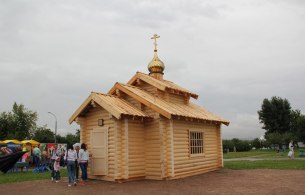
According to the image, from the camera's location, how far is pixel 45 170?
19.9 m

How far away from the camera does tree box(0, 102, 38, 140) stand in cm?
5103

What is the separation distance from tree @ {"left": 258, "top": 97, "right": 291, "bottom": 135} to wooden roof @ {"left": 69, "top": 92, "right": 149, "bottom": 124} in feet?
157

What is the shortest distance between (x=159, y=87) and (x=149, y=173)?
434 cm

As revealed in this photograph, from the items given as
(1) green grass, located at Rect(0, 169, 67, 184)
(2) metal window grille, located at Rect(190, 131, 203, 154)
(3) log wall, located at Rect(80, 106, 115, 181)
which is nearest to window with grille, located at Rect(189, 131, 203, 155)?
(2) metal window grille, located at Rect(190, 131, 203, 154)

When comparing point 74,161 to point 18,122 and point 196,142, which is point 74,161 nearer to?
point 196,142

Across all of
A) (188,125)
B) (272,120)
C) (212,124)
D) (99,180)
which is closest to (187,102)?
(212,124)

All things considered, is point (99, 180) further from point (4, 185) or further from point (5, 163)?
point (5, 163)

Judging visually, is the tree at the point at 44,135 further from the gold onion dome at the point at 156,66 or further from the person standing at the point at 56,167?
the person standing at the point at 56,167

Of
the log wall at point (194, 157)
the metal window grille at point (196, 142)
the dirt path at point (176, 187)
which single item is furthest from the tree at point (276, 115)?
the dirt path at point (176, 187)

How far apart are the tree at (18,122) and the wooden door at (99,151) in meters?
40.6

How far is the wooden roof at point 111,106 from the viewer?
12703 mm

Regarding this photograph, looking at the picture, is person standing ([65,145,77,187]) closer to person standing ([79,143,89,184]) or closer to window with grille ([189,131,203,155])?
person standing ([79,143,89,184])

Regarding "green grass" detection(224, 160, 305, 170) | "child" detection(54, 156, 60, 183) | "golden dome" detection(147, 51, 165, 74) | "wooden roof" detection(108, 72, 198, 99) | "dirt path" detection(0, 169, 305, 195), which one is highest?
"golden dome" detection(147, 51, 165, 74)

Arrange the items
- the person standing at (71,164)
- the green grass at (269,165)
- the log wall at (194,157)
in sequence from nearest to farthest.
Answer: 1. the person standing at (71,164)
2. the log wall at (194,157)
3. the green grass at (269,165)
